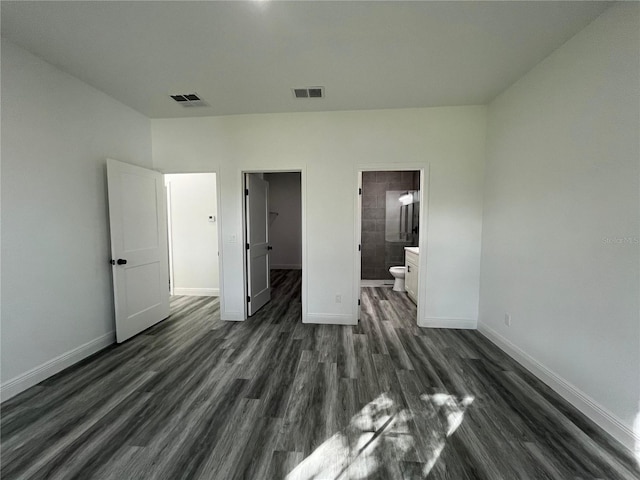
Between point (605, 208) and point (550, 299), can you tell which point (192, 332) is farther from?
point (605, 208)

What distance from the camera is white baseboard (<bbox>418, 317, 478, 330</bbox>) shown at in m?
3.15

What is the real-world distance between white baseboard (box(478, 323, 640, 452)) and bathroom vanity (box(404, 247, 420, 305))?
1621 mm

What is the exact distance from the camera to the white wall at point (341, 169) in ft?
10.0

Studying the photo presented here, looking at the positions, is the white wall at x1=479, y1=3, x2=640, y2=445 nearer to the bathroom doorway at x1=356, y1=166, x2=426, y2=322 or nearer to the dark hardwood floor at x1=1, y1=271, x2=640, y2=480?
the dark hardwood floor at x1=1, y1=271, x2=640, y2=480

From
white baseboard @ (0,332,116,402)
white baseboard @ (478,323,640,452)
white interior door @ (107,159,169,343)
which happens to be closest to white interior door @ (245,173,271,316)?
white interior door @ (107,159,169,343)

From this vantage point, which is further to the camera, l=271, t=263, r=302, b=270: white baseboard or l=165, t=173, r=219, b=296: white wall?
l=271, t=263, r=302, b=270: white baseboard

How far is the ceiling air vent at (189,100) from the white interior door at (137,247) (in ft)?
3.07

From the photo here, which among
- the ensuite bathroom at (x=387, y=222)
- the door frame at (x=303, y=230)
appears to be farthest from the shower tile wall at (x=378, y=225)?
the door frame at (x=303, y=230)

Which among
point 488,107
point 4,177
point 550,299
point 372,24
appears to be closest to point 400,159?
point 488,107

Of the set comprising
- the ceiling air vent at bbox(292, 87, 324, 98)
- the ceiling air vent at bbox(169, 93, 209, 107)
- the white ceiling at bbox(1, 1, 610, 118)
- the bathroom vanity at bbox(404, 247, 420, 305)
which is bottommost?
the bathroom vanity at bbox(404, 247, 420, 305)

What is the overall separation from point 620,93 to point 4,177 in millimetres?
4300

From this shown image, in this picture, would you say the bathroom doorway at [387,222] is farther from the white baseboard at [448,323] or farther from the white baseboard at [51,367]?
the white baseboard at [51,367]

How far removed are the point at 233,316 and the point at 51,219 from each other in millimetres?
2122

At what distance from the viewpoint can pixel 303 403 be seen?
184cm
